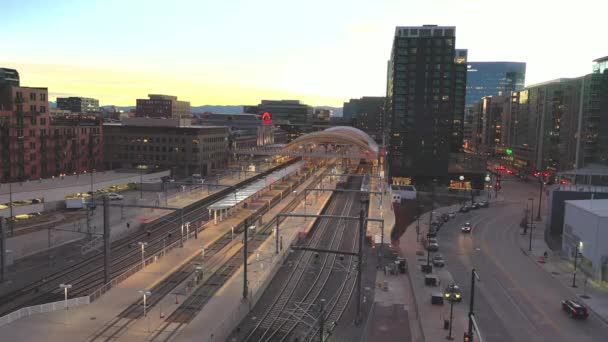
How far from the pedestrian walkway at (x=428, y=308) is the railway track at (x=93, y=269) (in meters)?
19.2

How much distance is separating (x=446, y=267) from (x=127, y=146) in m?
67.8

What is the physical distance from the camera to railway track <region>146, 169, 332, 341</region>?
24.0m

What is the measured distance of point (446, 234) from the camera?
173ft

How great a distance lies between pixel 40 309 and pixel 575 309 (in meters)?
31.0

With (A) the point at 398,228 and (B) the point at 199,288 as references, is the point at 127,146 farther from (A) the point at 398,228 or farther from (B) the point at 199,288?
(B) the point at 199,288

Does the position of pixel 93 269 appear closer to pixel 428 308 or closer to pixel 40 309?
pixel 40 309

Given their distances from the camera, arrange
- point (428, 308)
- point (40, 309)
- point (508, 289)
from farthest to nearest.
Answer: point (508, 289) → point (428, 308) → point (40, 309)

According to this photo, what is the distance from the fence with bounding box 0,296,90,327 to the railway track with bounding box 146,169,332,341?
5522 millimetres

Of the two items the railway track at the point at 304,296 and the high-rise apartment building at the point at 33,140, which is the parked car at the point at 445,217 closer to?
the railway track at the point at 304,296

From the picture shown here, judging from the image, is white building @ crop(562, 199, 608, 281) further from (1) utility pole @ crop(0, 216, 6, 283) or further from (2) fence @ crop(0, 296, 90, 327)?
(1) utility pole @ crop(0, 216, 6, 283)

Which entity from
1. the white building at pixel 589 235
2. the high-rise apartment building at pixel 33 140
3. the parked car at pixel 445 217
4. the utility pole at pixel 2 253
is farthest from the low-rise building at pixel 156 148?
the white building at pixel 589 235

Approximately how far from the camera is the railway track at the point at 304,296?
2622 centimetres

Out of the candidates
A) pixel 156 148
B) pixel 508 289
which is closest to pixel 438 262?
pixel 508 289

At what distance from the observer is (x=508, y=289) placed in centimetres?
3438
